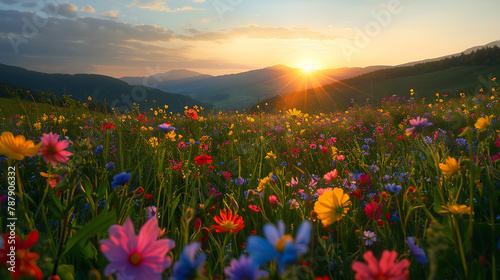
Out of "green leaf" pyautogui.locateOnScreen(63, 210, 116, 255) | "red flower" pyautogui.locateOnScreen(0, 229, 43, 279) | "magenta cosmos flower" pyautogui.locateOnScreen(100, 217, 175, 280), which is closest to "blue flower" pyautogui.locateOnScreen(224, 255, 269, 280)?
"magenta cosmos flower" pyautogui.locateOnScreen(100, 217, 175, 280)

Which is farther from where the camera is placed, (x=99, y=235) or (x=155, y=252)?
(x=99, y=235)

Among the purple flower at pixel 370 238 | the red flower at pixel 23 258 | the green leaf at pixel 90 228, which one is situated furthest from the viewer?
the purple flower at pixel 370 238

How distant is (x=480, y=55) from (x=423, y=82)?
29.9 feet

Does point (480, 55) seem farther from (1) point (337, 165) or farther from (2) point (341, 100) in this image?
(1) point (337, 165)

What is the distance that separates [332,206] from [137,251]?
73 centimetres

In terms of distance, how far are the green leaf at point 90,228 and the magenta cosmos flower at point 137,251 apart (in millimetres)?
527

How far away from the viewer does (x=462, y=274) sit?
0.96 metres

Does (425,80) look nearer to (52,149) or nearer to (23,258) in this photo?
(52,149)

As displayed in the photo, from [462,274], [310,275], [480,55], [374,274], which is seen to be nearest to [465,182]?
[462,274]

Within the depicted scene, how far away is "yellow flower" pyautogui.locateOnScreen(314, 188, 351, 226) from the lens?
1026 mm

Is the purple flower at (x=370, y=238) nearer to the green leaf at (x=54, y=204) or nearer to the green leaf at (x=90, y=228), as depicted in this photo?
the green leaf at (x=90, y=228)

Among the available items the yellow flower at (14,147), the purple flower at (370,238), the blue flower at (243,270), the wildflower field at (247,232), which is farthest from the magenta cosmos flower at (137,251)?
the purple flower at (370,238)

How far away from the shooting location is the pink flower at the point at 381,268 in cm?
51

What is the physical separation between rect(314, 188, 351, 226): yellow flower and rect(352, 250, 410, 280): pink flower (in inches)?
19.5
